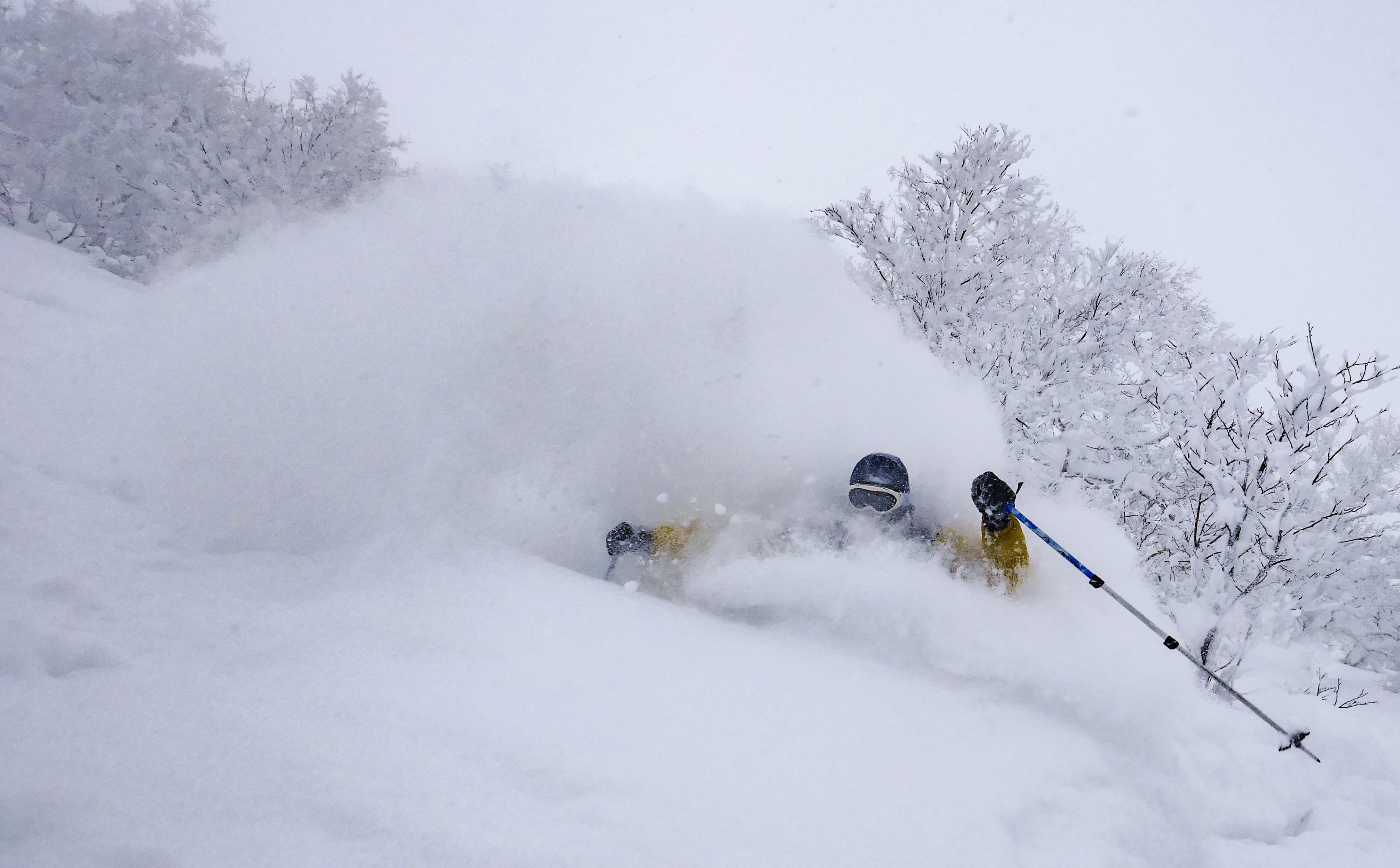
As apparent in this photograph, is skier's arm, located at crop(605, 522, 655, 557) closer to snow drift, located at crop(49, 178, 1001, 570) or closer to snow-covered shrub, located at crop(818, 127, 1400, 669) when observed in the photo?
snow drift, located at crop(49, 178, 1001, 570)

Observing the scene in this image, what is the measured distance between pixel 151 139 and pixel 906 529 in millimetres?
19694

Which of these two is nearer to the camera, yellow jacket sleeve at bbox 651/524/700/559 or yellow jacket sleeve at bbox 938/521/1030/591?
yellow jacket sleeve at bbox 938/521/1030/591

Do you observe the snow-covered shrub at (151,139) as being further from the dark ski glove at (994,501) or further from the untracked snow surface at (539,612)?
the dark ski glove at (994,501)

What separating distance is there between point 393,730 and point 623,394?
13.9 ft

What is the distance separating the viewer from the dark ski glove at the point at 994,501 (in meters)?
3.67

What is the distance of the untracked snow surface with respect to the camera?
175 cm

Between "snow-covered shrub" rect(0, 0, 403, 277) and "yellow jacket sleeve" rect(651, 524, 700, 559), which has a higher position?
"snow-covered shrub" rect(0, 0, 403, 277)

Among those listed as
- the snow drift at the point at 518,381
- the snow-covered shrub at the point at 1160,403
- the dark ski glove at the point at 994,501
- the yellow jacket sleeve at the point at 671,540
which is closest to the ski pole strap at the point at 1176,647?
the dark ski glove at the point at 994,501

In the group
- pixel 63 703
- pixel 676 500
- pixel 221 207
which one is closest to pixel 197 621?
pixel 63 703

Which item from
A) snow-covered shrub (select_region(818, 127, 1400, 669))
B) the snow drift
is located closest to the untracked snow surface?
the snow drift

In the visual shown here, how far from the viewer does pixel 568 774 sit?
189 centimetres

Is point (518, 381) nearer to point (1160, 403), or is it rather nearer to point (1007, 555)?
point (1007, 555)

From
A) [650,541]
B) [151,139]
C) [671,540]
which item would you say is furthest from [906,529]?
[151,139]

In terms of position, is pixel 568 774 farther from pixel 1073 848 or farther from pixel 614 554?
pixel 614 554
